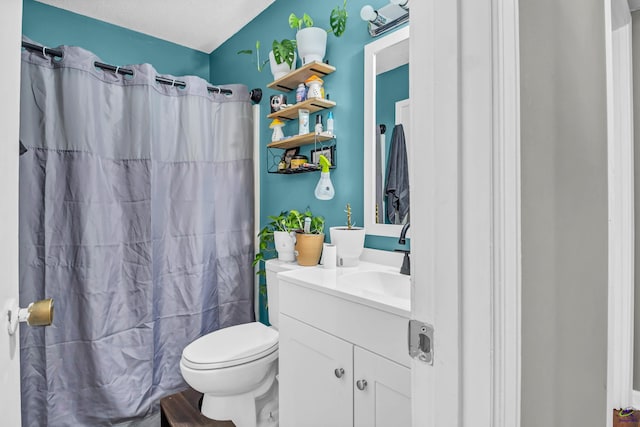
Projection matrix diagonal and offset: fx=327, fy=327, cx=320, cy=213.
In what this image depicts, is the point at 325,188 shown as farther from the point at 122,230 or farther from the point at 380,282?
the point at 122,230

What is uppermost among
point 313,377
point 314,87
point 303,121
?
point 314,87

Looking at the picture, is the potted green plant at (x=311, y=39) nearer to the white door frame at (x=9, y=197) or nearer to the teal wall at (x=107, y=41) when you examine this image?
the white door frame at (x=9, y=197)

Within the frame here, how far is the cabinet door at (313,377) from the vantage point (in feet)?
3.52

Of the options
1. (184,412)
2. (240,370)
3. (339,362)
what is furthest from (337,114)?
(184,412)

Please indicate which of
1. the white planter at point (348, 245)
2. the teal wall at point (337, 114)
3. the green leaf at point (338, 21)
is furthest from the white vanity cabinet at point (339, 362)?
the green leaf at point (338, 21)

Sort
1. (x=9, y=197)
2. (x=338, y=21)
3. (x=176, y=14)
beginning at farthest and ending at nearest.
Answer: (x=176, y=14) < (x=338, y=21) < (x=9, y=197)

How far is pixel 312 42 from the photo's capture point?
1630mm

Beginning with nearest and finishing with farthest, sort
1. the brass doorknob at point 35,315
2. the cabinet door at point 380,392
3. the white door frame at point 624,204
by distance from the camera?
the brass doorknob at point 35,315, the white door frame at point 624,204, the cabinet door at point 380,392

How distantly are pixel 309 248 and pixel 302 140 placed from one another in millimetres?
585

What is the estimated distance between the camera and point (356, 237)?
143 cm

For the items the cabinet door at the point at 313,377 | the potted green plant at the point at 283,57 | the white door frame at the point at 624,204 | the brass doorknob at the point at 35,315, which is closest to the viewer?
the brass doorknob at the point at 35,315

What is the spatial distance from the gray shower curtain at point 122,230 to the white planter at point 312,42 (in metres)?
0.71

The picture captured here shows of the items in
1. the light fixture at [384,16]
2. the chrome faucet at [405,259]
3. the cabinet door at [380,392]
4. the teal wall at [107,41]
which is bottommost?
the cabinet door at [380,392]

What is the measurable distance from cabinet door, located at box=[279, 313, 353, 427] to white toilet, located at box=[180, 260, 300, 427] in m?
0.24
